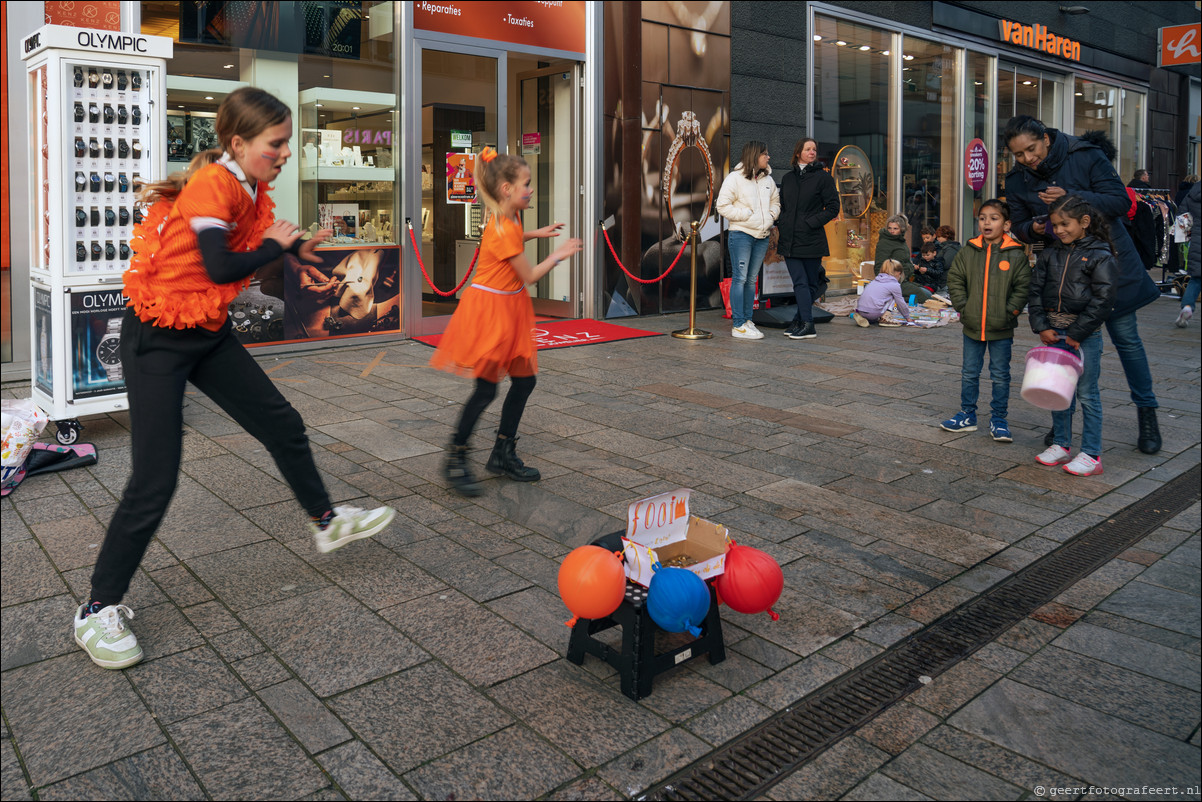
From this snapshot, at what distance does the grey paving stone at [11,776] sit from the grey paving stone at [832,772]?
189 centimetres

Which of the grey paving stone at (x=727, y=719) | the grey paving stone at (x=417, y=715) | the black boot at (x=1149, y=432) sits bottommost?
the grey paving stone at (x=727, y=719)

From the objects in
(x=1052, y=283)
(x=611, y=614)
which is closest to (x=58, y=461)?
(x=611, y=614)

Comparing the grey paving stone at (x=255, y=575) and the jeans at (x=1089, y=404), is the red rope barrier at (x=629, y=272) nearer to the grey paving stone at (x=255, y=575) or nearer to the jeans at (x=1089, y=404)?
the jeans at (x=1089, y=404)

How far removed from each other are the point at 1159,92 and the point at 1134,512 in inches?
868

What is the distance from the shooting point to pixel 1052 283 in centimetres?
572

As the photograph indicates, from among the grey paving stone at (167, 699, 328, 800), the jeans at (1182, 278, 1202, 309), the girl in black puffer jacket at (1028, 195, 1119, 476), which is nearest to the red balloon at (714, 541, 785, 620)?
the grey paving stone at (167, 699, 328, 800)

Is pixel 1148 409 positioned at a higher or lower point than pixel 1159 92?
lower

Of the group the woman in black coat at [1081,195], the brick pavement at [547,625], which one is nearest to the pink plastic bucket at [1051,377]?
the brick pavement at [547,625]

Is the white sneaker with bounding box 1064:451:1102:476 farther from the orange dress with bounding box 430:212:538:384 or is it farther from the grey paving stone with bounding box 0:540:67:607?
the grey paving stone with bounding box 0:540:67:607

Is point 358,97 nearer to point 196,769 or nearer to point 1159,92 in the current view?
point 196,769

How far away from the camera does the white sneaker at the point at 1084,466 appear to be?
18.7 feet

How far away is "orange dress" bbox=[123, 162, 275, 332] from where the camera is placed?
3.27 m

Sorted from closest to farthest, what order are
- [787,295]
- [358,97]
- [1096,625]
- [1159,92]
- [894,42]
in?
1. [1096,625]
2. [358,97]
3. [787,295]
4. [894,42]
5. [1159,92]

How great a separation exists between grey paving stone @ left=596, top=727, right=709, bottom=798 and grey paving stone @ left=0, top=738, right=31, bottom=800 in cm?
145
